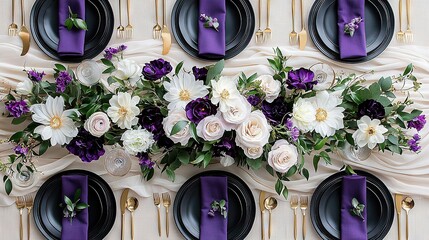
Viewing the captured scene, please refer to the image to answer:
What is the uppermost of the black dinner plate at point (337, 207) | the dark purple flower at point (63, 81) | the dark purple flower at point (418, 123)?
the dark purple flower at point (63, 81)

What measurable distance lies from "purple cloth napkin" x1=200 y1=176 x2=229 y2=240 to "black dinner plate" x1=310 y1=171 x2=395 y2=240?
1.11 feet

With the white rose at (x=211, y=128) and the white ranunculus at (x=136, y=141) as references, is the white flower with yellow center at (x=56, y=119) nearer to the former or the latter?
the white ranunculus at (x=136, y=141)

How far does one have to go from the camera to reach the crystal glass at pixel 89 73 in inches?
67.1

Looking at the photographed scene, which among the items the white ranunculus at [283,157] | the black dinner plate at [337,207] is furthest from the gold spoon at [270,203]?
the white ranunculus at [283,157]

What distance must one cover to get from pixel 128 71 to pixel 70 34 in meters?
0.31

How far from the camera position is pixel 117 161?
169cm

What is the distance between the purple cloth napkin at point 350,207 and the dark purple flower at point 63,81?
107 cm

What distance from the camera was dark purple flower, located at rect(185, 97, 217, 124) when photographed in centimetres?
152

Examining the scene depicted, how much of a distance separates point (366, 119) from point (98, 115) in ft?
3.01

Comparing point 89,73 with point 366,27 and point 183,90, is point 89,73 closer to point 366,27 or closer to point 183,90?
point 183,90

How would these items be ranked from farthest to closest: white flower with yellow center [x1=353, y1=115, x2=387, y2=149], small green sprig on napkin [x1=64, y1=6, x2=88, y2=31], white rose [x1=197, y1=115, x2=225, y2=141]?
1. small green sprig on napkin [x1=64, y1=6, x2=88, y2=31]
2. white flower with yellow center [x1=353, y1=115, x2=387, y2=149]
3. white rose [x1=197, y1=115, x2=225, y2=141]

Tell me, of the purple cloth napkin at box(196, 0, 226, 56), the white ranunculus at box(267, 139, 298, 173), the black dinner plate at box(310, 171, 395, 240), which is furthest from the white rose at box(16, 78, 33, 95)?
the black dinner plate at box(310, 171, 395, 240)

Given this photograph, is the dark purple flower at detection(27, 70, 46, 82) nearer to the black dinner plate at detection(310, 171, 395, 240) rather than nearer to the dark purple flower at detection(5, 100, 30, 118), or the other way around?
the dark purple flower at detection(5, 100, 30, 118)

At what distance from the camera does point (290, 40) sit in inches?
70.7
